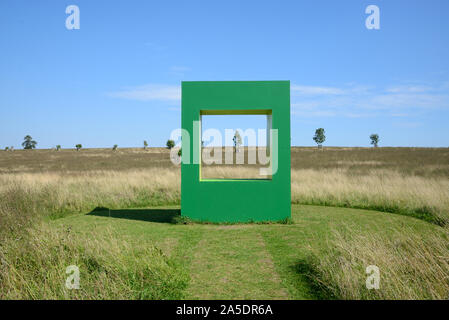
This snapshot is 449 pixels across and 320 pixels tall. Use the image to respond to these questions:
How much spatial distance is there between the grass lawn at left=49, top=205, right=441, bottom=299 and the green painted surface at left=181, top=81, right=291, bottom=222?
18.3 inches

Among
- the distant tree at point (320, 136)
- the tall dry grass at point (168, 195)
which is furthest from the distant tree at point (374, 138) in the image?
the tall dry grass at point (168, 195)

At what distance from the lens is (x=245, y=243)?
745 cm

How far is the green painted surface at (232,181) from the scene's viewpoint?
30.9ft

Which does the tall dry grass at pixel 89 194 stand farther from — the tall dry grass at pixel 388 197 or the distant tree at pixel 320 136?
the distant tree at pixel 320 136

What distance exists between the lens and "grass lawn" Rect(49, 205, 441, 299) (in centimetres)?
503

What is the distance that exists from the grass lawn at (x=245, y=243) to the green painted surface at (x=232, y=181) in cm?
47

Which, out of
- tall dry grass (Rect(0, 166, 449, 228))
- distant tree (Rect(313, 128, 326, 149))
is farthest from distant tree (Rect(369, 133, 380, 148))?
tall dry grass (Rect(0, 166, 449, 228))

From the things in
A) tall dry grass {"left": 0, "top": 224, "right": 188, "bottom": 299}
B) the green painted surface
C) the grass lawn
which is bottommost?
the grass lawn

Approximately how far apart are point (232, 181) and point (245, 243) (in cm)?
248

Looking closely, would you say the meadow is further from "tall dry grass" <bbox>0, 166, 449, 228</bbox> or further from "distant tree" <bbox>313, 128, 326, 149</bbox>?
"distant tree" <bbox>313, 128, 326, 149</bbox>

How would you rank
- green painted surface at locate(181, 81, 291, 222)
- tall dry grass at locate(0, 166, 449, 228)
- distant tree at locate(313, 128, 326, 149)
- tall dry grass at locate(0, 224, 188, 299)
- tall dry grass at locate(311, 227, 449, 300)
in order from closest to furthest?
tall dry grass at locate(311, 227, 449, 300)
tall dry grass at locate(0, 224, 188, 299)
green painted surface at locate(181, 81, 291, 222)
tall dry grass at locate(0, 166, 449, 228)
distant tree at locate(313, 128, 326, 149)
